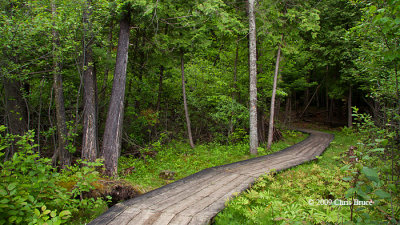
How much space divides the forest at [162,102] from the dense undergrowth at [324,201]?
4 centimetres

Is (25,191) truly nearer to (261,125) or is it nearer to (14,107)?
(14,107)

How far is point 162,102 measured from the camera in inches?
554

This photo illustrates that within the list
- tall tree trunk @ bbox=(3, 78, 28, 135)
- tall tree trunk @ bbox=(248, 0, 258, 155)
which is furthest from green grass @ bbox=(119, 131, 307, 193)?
tall tree trunk @ bbox=(3, 78, 28, 135)

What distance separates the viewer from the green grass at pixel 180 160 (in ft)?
26.2

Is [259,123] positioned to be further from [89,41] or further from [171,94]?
[89,41]

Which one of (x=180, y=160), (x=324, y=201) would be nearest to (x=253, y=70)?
(x=180, y=160)

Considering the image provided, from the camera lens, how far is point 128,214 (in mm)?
3934

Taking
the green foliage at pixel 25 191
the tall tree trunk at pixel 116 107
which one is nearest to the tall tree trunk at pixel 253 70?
the tall tree trunk at pixel 116 107

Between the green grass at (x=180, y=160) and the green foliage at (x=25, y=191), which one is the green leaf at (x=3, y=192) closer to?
the green foliage at (x=25, y=191)

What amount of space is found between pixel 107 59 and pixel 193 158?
588 centimetres

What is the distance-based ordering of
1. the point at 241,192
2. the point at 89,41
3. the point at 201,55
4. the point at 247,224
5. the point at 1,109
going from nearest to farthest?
the point at 247,224, the point at 241,192, the point at 89,41, the point at 1,109, the point at 201,55

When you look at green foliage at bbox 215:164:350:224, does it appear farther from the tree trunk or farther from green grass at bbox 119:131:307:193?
the tree trunk

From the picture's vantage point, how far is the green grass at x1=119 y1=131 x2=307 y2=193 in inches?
314

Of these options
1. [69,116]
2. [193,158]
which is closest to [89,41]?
[69,116]
